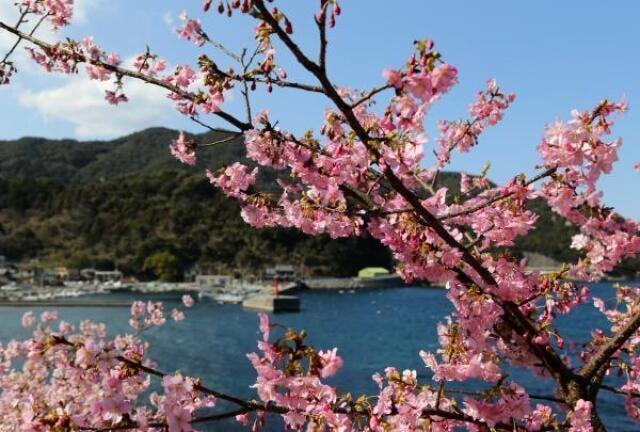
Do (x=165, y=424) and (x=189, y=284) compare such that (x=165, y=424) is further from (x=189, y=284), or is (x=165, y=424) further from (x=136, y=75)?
(x=189, y=284)

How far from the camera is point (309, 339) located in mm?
49281

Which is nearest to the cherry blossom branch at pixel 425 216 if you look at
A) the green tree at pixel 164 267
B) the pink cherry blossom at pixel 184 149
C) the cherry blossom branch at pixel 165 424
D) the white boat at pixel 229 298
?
the cherry blossom branch at pixel 165 424

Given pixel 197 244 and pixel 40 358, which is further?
pixel 197 244

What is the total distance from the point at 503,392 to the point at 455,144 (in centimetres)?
206

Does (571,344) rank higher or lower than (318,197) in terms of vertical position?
lower

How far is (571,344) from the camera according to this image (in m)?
4.85

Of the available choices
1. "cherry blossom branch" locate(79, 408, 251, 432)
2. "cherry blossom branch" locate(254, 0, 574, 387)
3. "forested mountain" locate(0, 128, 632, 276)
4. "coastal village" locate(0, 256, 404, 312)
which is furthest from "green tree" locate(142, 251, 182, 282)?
"cherry blossom branch" locate(254, 0, 574, 387)

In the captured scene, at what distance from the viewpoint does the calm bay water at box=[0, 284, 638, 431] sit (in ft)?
94.7

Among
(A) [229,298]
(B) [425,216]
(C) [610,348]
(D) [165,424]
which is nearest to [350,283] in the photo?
(A) [229,298]

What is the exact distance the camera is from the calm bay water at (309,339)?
2888cm

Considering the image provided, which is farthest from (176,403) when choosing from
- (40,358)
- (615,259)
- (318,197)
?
(615,259)

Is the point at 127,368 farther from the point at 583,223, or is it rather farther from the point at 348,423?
the point at 583,223

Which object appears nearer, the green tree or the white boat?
the white boat

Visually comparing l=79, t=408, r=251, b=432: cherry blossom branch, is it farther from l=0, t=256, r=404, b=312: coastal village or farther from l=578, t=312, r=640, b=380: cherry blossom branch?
l=0, t=256, r=404, b=312: coastal village
